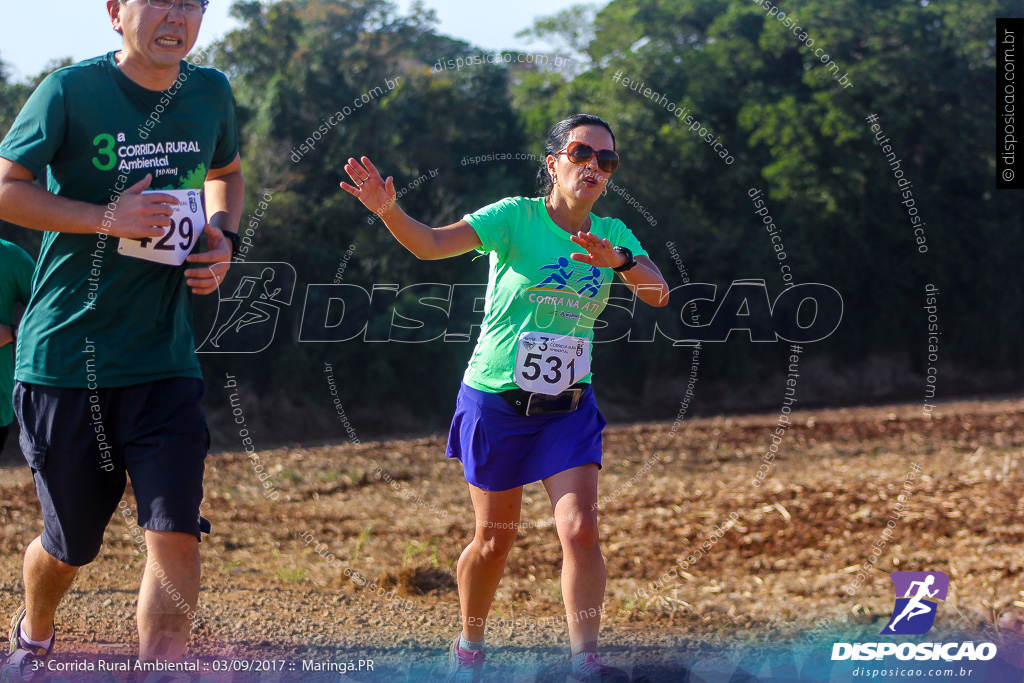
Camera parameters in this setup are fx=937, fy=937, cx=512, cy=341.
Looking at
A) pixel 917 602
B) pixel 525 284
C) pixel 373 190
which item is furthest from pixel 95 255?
pixel 917 602

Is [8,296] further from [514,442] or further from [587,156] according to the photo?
[587,156]

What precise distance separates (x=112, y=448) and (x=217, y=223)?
0.80m

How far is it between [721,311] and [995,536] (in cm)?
1311

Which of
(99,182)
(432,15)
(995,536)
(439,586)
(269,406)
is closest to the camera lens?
(99,182)

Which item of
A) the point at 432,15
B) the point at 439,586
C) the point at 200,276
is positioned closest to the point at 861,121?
the point at 432,15

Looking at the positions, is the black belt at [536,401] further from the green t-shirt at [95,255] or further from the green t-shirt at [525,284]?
the green t-shirt at [95,255]

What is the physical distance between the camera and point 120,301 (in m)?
2.67

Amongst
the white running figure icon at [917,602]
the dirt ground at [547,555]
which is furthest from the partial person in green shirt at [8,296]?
the white running figure icon at [917,602]

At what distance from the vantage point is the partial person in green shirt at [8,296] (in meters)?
3.93

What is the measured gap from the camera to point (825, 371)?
19.3 metres

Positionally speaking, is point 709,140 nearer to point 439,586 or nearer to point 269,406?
point 269,406

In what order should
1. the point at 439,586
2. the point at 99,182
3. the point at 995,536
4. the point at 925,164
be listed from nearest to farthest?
the point at 99,182
the point at 439,586
the point at 995,536
the point at 925,164

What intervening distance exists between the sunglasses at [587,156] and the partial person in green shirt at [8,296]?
2.31 m

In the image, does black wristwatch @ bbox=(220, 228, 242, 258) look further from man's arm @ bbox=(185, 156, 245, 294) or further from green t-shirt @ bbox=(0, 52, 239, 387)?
green t-shirt @ bbox=(0, 52, 239, 387)
